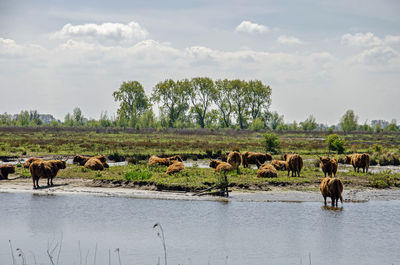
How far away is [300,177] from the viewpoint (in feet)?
85.7

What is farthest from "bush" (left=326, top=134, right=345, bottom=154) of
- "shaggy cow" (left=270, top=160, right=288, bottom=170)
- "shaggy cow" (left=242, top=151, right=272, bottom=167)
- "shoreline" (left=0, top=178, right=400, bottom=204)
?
"shoreline" (left=0, top=178, right=400, bottom=204)

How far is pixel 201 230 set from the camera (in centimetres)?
1636

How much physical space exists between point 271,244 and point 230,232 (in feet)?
6.16

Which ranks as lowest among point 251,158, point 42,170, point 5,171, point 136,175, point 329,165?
point 136,175

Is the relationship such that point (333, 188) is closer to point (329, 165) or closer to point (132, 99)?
point (329, 165)

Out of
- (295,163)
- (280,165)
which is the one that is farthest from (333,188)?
(280,165)

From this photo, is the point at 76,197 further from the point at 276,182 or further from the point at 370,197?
the point at 370,197

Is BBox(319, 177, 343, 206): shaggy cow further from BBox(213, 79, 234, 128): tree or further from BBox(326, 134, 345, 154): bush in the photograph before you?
BBox(213, 79, 234, 128): tree

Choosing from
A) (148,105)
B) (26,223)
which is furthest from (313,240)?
(148,105)

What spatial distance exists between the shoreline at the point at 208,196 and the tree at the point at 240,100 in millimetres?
105661

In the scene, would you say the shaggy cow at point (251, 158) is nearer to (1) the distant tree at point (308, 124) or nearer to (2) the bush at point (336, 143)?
(2) the bush at point (336, 143)

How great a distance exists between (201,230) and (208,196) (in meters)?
5.48

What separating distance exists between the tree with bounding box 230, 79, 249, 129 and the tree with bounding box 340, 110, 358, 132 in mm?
31033

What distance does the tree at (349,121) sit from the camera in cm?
14112
